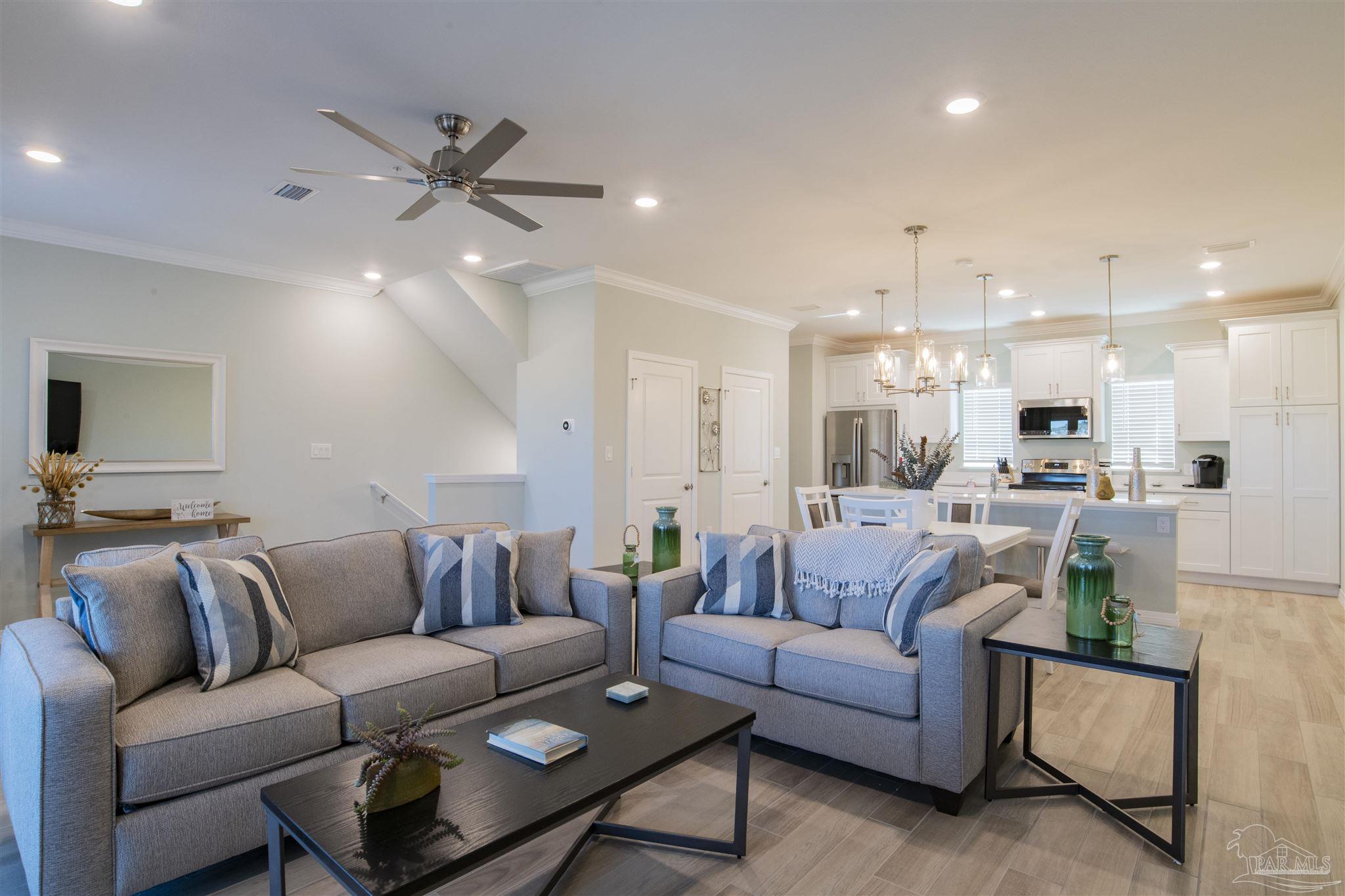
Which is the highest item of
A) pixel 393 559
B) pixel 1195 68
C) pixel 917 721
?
pixel 1195 68

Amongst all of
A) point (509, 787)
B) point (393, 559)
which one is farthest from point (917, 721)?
point (393, 559)

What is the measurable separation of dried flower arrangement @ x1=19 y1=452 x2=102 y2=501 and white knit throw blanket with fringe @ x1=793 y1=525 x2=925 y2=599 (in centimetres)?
451

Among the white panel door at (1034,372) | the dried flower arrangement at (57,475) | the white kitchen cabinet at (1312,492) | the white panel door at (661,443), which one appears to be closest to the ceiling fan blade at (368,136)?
the white panel door at (661,443)

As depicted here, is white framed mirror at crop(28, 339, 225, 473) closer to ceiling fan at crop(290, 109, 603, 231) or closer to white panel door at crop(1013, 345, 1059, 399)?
ceiling fan at crop(290, 109, 603, 231)

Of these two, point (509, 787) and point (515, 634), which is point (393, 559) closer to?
point (515, 634)

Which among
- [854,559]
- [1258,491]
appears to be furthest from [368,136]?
[1258,491]

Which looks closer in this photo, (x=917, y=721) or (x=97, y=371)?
(x=917, y=721)

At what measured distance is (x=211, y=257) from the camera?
509 centimetres

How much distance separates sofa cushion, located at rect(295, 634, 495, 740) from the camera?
7.42 ft

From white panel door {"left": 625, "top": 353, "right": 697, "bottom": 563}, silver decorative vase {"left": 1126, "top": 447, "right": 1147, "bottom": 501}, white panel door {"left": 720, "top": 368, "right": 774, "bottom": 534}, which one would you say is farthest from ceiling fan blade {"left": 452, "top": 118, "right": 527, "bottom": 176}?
silver decorative vase {"left": 1126, "top": 447, "right": 1147, "bottom": 501}

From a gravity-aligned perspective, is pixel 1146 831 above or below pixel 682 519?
below

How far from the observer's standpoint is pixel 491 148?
253 centimetres

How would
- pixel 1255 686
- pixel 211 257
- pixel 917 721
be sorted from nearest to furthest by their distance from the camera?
pixel 917 721 → pixel 1255 686 → pixel 211 257

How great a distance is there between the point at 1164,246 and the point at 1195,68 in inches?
105
